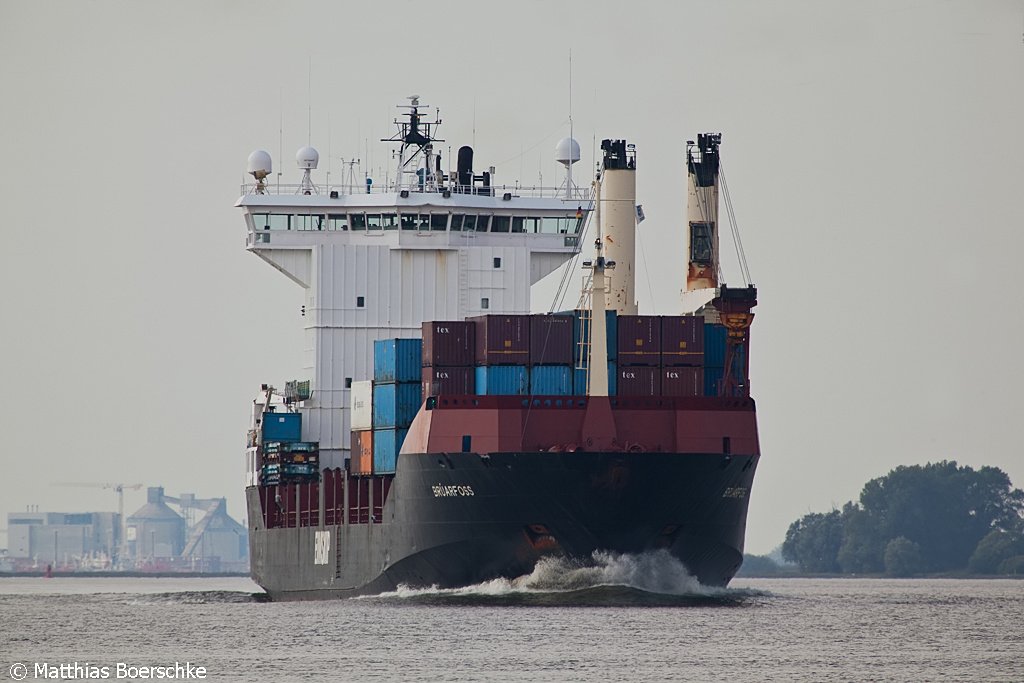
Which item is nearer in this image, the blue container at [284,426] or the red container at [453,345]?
the red container at [453,345]

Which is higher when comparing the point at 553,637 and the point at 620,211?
the point at 620,211

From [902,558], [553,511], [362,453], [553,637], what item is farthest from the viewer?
[902,558]

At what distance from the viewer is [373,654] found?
172ft

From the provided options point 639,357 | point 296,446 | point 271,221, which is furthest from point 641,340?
point 271,221

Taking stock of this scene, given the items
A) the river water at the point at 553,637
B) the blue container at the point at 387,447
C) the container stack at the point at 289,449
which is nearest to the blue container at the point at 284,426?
the container stack at the point at 289,449

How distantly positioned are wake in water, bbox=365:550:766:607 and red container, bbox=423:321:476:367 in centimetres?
617

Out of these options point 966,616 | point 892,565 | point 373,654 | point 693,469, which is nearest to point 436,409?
point 693,469

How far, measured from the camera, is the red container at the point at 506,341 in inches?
2467

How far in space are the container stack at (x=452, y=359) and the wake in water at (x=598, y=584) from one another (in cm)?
549

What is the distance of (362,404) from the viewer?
7000 cm

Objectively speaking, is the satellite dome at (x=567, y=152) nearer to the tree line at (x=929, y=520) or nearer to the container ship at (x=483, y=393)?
the container ship at (x=483, y=393)

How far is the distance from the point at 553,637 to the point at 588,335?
10.6 meters

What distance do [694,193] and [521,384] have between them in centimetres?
1400

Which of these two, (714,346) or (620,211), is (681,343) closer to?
(714,346)
